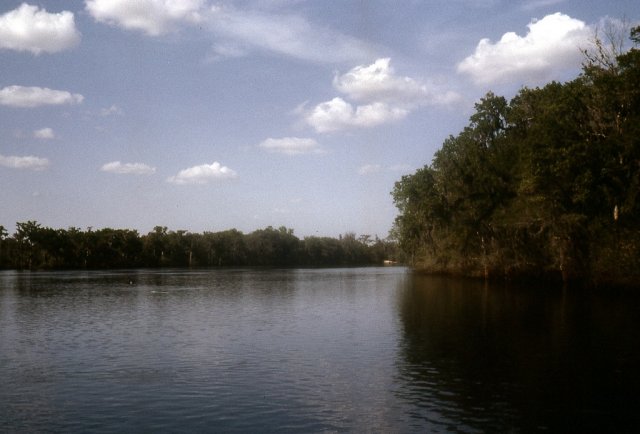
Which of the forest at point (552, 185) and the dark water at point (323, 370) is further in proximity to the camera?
the forest at point (552, 185)

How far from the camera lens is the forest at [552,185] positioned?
146ft

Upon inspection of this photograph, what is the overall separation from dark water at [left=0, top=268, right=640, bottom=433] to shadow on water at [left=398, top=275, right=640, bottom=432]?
0.07 metres

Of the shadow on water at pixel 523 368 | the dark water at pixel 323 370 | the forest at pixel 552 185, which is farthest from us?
the forest at pixel 552 185

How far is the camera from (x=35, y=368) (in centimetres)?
2141

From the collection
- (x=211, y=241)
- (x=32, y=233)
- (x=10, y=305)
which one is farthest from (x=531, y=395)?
(x=211, y=241)

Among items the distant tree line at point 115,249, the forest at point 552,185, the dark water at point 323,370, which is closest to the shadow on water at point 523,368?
the dark water at point 323,370

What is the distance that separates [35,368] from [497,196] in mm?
56924

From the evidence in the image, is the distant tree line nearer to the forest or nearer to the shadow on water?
the forest

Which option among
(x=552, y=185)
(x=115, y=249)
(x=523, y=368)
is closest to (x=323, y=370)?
(x=523, y=368)

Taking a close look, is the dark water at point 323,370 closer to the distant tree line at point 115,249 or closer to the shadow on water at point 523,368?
the shadow on water at point 523,368

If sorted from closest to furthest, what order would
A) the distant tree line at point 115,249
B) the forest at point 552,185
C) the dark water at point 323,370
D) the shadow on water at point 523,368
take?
the dark water at point 323,370, the shadow on water at point 523,368, the forest at point 552,185, the distant tree line at point 115,249

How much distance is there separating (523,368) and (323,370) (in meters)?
7.37

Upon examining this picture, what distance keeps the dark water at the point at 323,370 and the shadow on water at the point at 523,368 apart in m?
0.07

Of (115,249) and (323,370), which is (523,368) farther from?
(115,249)
